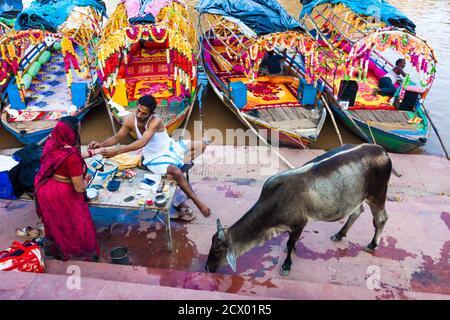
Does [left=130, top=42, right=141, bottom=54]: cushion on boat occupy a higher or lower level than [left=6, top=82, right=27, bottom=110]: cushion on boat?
higher

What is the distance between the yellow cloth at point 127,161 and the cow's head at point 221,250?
1575 mm

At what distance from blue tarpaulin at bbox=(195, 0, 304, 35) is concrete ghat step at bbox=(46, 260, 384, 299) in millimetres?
6899

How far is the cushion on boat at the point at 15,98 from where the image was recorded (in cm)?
855

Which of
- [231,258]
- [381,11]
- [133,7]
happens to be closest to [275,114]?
[381,11]

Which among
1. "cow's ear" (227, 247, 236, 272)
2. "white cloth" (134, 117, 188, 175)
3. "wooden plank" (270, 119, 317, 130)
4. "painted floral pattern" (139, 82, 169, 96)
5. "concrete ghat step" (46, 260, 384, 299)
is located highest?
"white cloth" (134, 117, 188, 175)

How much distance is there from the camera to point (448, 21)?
65.9ft

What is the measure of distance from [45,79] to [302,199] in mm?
9896

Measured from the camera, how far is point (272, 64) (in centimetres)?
→ 1055

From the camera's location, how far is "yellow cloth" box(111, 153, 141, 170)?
4430 millimetres

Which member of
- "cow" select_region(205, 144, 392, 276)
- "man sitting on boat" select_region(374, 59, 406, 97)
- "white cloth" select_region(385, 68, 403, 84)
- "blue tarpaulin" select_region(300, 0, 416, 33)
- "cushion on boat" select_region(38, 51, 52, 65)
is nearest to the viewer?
"cow" select_region(205, 144, 392, 276)

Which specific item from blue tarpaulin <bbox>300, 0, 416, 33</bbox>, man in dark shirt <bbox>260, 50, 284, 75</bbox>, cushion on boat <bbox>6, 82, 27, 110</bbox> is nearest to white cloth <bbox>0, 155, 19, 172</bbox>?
cushion on boat <bbox>6, 82, 27, 110</bbox>

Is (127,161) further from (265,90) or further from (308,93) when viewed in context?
(265,90)

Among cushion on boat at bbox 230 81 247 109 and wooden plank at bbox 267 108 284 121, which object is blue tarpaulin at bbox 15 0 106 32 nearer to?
cushion on boat at bbox 230 81 247 109

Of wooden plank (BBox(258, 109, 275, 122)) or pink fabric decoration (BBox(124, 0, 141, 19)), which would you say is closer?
wooden plank (BBox(258, 109, 275, 122))
